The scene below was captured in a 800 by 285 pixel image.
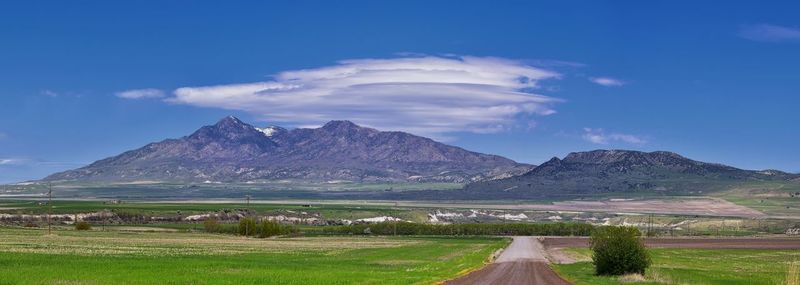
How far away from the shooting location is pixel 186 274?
Result: 170 ft

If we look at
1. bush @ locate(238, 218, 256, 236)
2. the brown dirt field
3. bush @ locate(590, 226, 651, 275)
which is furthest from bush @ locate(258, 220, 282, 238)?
bush @ locate(590, 226, 651, 275)

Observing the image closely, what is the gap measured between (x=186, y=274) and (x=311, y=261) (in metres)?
25.1

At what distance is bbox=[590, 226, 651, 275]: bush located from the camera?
205 ft

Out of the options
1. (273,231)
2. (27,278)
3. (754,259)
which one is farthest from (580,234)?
(27,278)

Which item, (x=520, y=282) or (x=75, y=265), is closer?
(x=520, y=282)

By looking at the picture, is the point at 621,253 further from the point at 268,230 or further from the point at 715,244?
the point at 268,230

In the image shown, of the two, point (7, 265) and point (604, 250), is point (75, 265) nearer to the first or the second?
point (7, 265)

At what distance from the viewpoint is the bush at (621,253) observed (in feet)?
205

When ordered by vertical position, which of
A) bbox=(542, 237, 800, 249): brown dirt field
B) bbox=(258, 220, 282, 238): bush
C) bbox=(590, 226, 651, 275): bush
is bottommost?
bbox=(542, 237, 800, 249): brown dirt field

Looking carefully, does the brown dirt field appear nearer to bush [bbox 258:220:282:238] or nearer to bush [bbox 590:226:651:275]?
bush [bbox 258:220:282:238]

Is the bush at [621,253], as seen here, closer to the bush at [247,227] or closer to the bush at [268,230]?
the bush at [268,230]

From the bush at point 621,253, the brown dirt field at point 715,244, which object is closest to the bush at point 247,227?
the brown dirt field at point 715,244

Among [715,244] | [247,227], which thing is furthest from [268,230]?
[715,244]

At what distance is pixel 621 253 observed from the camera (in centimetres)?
6234
